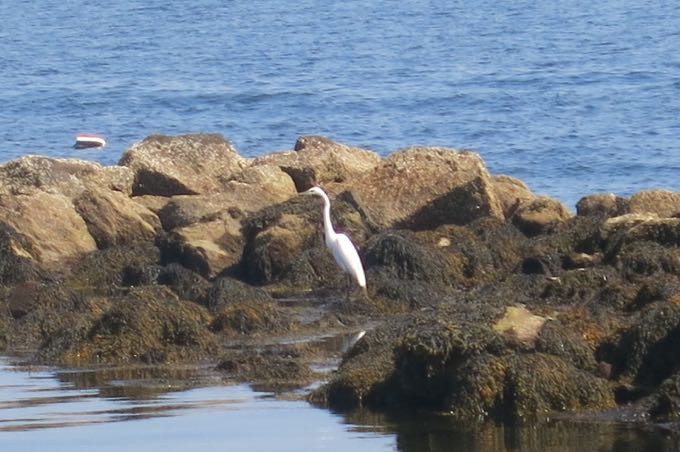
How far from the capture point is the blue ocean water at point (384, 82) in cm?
3431

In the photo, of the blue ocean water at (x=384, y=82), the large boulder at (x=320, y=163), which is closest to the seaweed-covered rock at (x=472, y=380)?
the large boulder at (x=320, y=163)

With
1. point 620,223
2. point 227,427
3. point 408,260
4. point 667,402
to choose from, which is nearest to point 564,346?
point 667,402

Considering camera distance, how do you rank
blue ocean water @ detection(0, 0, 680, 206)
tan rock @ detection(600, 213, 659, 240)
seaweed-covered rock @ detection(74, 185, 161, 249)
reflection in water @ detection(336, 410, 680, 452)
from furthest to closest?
blue ocean water @ detection(0, 0, 680, 206), seaweed-covered rock @ detection(74, 185, 161, 249), tan rock @ detection(600, 213, 659, 240), reflection in water @ detection(336, 410, 680, 452)

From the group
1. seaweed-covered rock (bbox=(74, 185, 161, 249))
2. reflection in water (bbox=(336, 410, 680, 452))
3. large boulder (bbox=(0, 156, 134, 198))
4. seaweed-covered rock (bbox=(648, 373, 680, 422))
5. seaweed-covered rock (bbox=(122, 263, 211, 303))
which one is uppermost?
large boulder (bbox=(0, 156, 134, 198))

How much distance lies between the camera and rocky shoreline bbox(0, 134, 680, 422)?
1076cm

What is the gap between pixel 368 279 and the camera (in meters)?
16.5

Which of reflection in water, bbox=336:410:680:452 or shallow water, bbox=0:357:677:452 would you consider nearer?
reflection in water, bbox=336:410:680:452

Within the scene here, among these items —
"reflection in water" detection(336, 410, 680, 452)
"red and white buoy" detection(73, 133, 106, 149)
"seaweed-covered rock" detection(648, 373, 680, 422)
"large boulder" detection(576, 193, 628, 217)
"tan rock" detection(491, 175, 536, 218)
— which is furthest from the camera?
"red and white buoy" detection(73, 133, 106, 149)

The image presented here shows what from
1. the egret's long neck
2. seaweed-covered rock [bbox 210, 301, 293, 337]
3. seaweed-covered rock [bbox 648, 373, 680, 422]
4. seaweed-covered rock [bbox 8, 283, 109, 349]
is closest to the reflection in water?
seaweed-covered rock [bbox 648, 373, 680, 422]

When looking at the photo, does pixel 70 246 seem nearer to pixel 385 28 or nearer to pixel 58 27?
pixel 385 28

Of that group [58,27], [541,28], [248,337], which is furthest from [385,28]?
[248,337]

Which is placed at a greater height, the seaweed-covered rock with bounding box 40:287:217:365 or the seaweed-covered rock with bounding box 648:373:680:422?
the seaweed-covered rock with bounding box 40:287:217:365

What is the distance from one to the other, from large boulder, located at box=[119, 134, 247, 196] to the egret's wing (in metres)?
4.45

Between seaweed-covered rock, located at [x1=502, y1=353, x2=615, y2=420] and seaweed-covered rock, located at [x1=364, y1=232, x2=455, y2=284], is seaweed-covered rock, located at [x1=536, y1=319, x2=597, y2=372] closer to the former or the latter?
seaweed-covered rock, located at [x1=502, y1=353, x2=615, y2=420]
